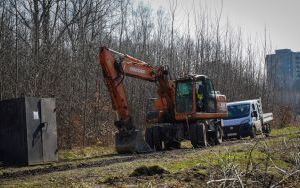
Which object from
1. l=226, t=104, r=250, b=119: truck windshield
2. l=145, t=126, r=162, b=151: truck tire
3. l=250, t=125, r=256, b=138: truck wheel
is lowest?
l=250, t=125, r=256, b=138: truck wheel

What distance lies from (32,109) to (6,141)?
1237 mm

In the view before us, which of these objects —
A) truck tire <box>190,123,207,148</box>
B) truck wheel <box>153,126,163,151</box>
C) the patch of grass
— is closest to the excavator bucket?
the patch of grass

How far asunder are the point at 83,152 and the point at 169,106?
4.09m

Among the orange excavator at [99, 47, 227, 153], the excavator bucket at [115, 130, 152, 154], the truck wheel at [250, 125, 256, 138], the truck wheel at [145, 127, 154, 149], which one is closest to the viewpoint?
the excavator bucket at [115, 130, 152, 154]

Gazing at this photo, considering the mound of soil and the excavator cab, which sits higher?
the excavator cab

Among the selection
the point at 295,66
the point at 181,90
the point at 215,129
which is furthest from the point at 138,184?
the point at 295,66

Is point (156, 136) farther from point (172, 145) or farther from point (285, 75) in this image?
point (285, 75)

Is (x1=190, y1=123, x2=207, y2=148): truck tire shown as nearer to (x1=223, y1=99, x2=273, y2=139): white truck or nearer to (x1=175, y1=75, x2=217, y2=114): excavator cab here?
(x1=175, y1=75, x2=217, y2=114): excavator cab

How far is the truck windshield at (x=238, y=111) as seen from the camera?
28.3 metres

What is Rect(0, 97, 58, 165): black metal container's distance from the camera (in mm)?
14664

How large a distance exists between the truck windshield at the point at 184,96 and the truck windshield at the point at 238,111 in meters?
8.69

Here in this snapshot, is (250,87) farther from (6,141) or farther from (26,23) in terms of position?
(6,141)

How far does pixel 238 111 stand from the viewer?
28.6 m

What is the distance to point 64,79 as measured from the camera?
73.0 ft
